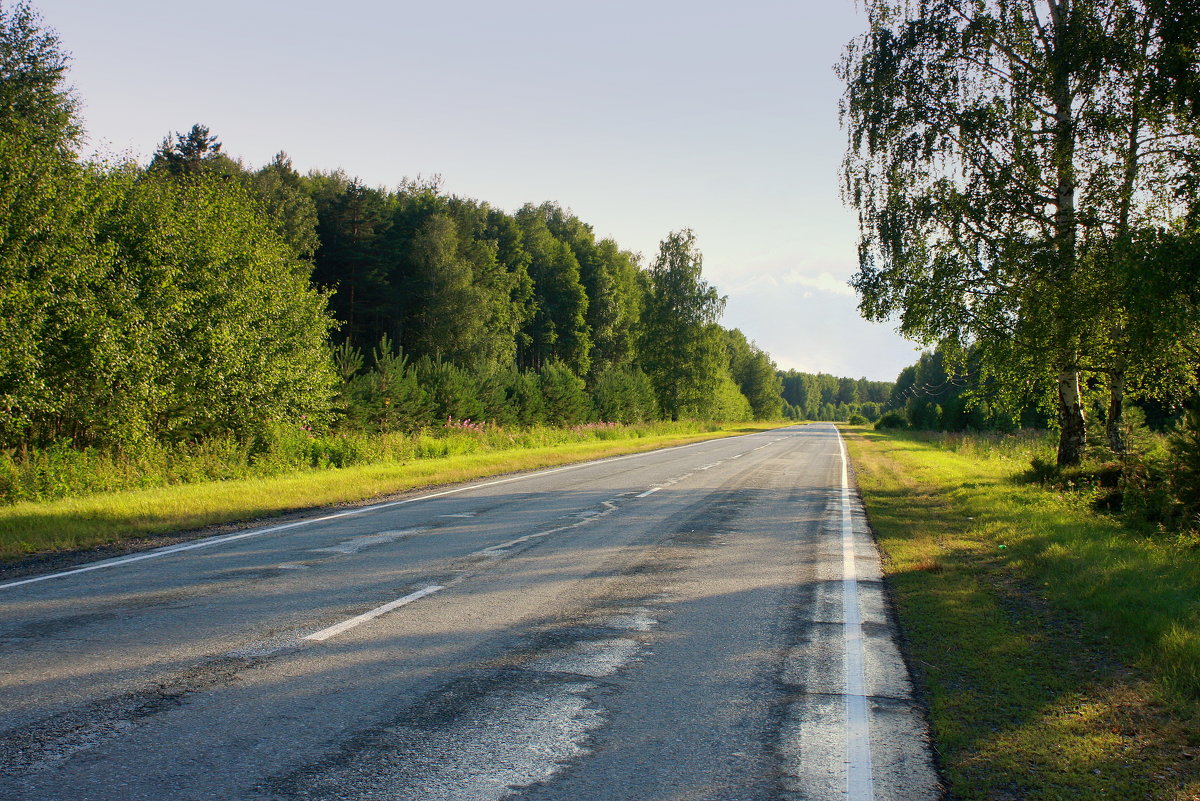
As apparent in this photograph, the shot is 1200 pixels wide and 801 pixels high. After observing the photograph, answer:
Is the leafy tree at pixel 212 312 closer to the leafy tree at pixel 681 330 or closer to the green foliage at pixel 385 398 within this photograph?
the green foliage at pixel 385 398

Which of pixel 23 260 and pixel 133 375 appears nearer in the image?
pixel 23 260

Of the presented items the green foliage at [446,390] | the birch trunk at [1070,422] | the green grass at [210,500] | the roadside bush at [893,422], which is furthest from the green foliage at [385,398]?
the roadside bush at [893,422]

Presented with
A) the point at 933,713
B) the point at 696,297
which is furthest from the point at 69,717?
the point at 696,297

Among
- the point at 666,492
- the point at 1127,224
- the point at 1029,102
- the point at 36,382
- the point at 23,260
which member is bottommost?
the point at 666,492

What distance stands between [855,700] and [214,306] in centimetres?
1638

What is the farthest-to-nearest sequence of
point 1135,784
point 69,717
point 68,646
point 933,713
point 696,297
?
point 696,297, point 68,646, point 933,713, point 69,717, point 1135,784

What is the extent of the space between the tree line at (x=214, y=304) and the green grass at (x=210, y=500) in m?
2.19

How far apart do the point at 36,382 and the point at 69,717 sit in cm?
1071

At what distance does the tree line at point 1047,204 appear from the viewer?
406 inches

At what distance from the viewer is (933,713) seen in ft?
14.0

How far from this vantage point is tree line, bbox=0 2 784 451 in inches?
505

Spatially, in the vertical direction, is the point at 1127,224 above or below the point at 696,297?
below

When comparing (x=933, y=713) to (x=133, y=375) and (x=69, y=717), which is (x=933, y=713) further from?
(x=133, y=375)

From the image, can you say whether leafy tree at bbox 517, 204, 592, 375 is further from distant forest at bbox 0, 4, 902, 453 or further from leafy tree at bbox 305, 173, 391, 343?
leafy tree at bbox 305, 173, 391, 343
